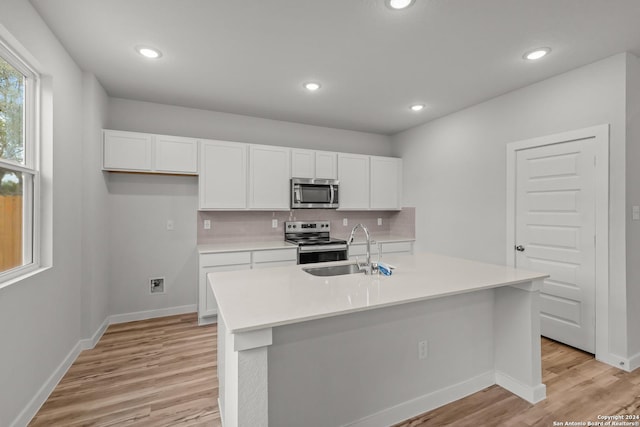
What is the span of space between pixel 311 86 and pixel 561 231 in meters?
2.87

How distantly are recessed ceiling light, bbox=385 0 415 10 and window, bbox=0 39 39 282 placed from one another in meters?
2.30

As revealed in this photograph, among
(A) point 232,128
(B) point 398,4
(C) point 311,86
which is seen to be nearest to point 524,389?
(B) point 398,4

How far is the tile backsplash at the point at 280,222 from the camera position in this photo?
13.3 feet

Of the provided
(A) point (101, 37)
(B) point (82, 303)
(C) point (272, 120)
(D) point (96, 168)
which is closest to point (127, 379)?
(B) point (82, 303)

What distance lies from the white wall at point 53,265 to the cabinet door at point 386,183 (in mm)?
3609

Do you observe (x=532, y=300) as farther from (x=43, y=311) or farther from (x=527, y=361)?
(x=43, y=311)

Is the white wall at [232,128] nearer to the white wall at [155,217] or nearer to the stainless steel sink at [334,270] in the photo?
the white wall at [155,217]

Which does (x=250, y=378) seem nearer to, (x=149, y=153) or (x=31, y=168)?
(x=31, y=168)

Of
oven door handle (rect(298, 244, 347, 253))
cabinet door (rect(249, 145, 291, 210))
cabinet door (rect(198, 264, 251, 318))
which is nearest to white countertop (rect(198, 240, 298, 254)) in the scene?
oven door handle (rect(298, 244, 347, 253))

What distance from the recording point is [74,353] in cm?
265

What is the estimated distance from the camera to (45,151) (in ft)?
7.21

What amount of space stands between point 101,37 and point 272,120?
2.32 m

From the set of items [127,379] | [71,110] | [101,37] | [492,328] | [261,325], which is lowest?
[127,379]


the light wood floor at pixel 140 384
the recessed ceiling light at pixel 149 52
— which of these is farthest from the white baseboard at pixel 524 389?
the recessed ceiling light at pixel 149 52
